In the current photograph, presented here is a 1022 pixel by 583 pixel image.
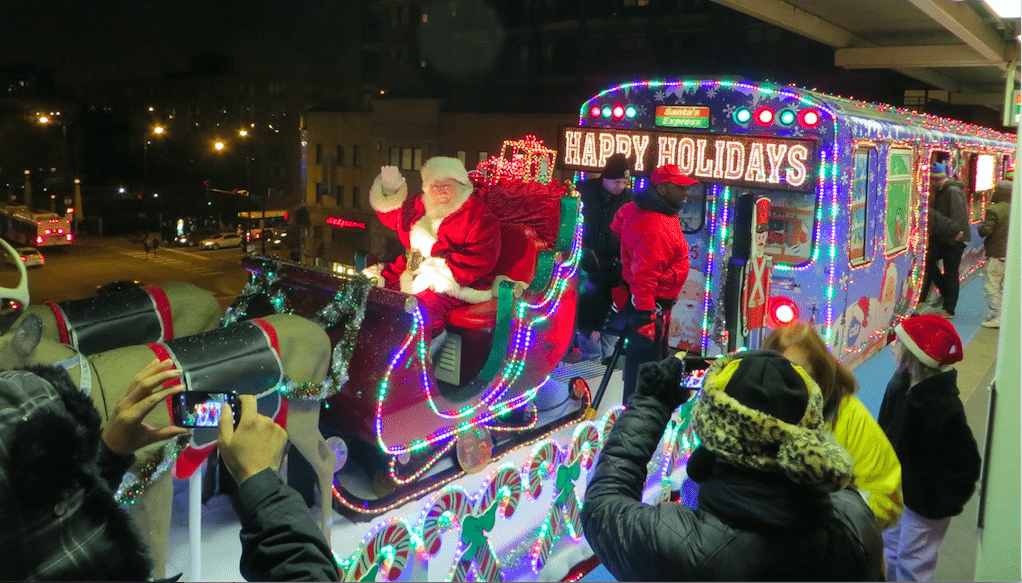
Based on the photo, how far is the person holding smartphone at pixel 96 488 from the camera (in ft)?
4.87

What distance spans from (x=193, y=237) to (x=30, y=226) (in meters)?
14.3

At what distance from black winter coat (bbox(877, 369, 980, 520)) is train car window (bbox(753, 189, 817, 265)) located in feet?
9.09

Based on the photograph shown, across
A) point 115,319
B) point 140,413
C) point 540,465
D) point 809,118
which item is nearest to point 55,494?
point 140,413

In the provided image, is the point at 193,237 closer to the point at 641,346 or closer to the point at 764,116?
the point at 764,116

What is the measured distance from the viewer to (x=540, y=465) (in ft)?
12.6

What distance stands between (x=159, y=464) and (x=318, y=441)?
0.69 m

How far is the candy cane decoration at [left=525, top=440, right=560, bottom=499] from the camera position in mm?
3775

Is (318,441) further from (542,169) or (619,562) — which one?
(542,169)

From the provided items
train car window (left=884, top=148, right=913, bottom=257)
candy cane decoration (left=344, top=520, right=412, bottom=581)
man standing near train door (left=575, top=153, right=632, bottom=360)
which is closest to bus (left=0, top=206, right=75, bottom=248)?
candy cane decoration (left=344, top=520, right=412, bottom=581)

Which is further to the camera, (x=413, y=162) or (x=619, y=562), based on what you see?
(x=413, y=162)

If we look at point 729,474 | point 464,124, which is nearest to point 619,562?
point 729,474

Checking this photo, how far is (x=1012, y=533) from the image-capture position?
1822 mm

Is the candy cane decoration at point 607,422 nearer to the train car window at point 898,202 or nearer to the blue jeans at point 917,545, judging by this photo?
the blue jeans at point 917,545

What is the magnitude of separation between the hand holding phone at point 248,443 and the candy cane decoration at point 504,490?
2.03 meters
